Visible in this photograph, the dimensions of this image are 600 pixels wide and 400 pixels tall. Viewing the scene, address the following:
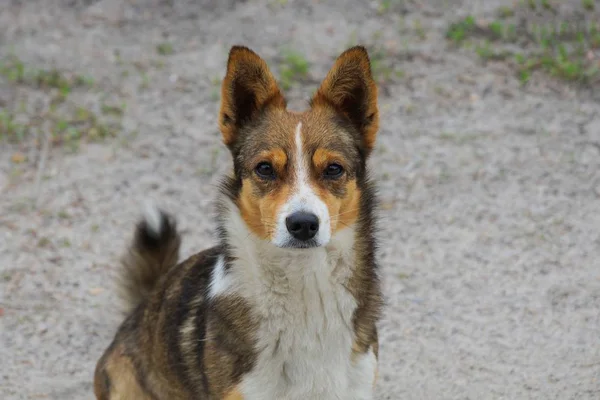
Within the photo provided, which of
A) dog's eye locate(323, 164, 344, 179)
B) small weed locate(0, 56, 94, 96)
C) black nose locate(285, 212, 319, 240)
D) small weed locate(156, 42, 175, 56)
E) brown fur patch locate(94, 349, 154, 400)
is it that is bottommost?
brown fur patch locate(94, 349, 154, 400)

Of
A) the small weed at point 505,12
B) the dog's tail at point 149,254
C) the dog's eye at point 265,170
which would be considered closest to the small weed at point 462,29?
the small weed at point 505,12

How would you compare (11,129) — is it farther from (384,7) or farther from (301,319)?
(301,319)

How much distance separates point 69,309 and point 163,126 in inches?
90.2

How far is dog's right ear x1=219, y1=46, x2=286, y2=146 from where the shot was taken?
3.72 m

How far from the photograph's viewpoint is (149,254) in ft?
15.7

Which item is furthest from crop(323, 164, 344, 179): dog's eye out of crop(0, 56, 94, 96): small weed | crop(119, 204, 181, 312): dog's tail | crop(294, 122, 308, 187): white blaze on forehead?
crop(0, 56, 94, 96): small weed

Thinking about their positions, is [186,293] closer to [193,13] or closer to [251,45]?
[251,45]

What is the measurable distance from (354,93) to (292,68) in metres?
4.08

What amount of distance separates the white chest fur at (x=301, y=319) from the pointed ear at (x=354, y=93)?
20.3 inches

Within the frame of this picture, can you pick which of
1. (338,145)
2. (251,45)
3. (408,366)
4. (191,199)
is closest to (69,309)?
(191,199)

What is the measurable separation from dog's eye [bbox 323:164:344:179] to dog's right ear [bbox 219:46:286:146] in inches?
17.0

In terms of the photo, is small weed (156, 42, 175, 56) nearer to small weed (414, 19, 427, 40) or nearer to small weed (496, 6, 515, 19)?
small weed (414, 19, 427, 40)

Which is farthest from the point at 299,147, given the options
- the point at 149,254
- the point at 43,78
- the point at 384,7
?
the point at 384,7

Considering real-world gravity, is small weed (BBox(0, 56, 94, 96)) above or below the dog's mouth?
below
